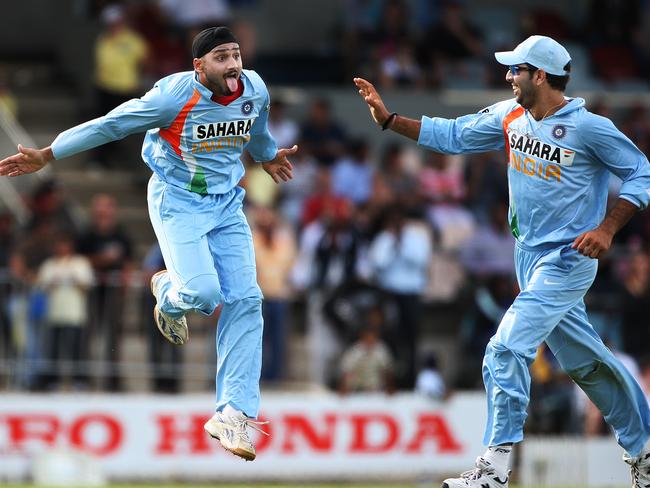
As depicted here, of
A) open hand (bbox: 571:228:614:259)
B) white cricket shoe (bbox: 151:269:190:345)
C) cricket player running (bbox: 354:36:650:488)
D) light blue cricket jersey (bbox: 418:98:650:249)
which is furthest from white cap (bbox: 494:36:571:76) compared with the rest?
white cricket shoe (bbox: 151:269:190:345)

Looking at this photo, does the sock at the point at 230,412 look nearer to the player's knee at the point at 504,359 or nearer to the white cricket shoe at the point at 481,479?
the white cricket shoe at the point at 481,479

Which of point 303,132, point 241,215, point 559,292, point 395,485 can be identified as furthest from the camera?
point 303,132

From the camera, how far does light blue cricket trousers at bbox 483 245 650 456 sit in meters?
9.95

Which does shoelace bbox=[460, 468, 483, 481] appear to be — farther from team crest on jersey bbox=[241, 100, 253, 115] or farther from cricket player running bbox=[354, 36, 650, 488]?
team crest on jersey bbox=[241, 100, 253, 115]

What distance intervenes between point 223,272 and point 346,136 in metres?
10.1

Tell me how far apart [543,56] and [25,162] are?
3466mm

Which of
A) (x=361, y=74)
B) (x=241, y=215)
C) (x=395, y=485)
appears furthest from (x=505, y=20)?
(x=241, y=215)

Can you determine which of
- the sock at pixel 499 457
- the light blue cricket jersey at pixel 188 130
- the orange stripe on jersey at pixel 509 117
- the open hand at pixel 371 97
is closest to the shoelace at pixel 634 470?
the sock at pixel 499 457

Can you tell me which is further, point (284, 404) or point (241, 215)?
point (284, 404)

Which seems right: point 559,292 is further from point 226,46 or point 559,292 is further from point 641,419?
point 226,46

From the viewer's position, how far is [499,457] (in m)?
9.95

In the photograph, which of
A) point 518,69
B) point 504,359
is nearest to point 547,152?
point 518,69

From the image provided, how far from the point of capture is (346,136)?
810 inches

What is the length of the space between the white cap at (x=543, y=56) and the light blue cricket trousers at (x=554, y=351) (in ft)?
3.95
